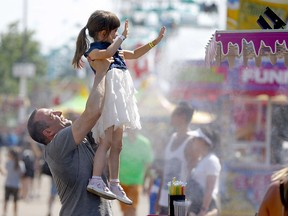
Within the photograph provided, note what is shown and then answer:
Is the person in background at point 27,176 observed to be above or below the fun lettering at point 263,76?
below

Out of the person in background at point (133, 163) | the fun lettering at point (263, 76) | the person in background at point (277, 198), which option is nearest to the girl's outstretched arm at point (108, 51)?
the person in background at point (277, 198)

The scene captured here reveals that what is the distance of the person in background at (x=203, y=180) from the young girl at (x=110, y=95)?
276 centimetres

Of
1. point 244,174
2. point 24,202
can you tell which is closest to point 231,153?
point 244,174

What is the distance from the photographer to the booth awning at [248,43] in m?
5.64

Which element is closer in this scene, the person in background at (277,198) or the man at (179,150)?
the person in background at (277,198)

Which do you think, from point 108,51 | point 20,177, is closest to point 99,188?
point 108,51

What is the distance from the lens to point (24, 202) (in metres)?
22.8

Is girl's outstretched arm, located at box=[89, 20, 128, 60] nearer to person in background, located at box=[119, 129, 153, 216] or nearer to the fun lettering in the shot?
person in background, located at box=[119, 129, 153, 216]

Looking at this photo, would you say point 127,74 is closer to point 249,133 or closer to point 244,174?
point 244,174

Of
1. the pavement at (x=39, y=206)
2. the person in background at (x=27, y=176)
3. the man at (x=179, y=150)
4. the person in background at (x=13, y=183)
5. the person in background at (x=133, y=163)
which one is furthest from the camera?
the person in background at (x=27, y=176)

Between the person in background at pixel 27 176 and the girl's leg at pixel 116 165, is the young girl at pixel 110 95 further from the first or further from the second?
the person in background at pixel 27 176

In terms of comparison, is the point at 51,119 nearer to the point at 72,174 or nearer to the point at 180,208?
the point at 72,174

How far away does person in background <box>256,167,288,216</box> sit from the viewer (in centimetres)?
473

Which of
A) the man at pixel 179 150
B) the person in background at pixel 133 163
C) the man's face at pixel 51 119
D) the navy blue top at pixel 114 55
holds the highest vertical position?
the navy blue top at pixel 114 55
